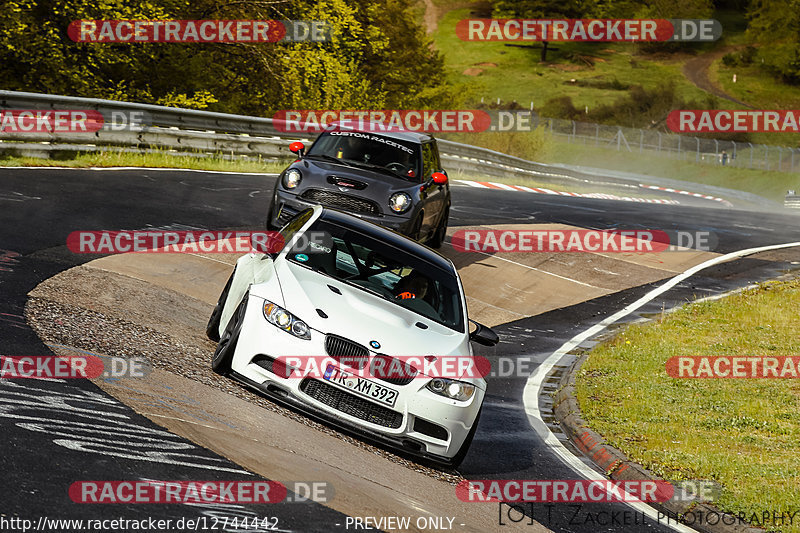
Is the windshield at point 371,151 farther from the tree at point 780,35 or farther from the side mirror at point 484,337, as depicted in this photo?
the tree at point 780,35

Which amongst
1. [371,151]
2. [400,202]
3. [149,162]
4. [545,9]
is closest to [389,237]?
[400,202]

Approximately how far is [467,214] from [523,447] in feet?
46.0

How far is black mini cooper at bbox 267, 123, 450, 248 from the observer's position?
43.7 feet

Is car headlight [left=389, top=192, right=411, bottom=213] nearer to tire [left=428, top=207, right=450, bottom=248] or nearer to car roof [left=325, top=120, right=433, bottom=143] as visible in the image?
car roof [left=325, top=120, right=433, bottom=143]

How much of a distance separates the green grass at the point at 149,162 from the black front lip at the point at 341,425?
12.5 m

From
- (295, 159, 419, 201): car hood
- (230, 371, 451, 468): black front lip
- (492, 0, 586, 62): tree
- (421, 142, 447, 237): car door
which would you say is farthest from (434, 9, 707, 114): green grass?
(230, 371, 451, 468): black front lip

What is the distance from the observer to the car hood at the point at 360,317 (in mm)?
7574

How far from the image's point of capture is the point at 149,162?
70.9ft

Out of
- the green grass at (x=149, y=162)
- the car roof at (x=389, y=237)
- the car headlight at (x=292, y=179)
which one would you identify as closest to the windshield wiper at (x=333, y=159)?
the car headlight at (x=292, y=179)

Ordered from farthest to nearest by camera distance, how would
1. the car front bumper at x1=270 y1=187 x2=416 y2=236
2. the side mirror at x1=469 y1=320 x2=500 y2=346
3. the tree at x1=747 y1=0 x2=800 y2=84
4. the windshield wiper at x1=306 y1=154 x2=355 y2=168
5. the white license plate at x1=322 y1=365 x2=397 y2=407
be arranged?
the tree at x1=747 y1=0 x2=800 y2=84, the windshield wiper at x1=306 y1=154 x2=355 y2=168, the car front bumper at x1=270 y1=187 x2=416 y2=236, the side mirror at x1=469 y1=320 x2=500 y2=346, the white license plate at x1=322 y1=365 x2=397 y2=407

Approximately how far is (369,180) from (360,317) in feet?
20.0

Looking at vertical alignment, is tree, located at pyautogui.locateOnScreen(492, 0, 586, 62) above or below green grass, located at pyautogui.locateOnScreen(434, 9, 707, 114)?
above

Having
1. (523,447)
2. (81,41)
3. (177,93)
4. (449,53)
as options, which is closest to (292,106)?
(177,93)

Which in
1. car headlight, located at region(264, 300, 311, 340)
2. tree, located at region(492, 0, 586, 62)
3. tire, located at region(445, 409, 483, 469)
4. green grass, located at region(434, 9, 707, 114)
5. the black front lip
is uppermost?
tree, located at region(492, 0, 586, 62)
